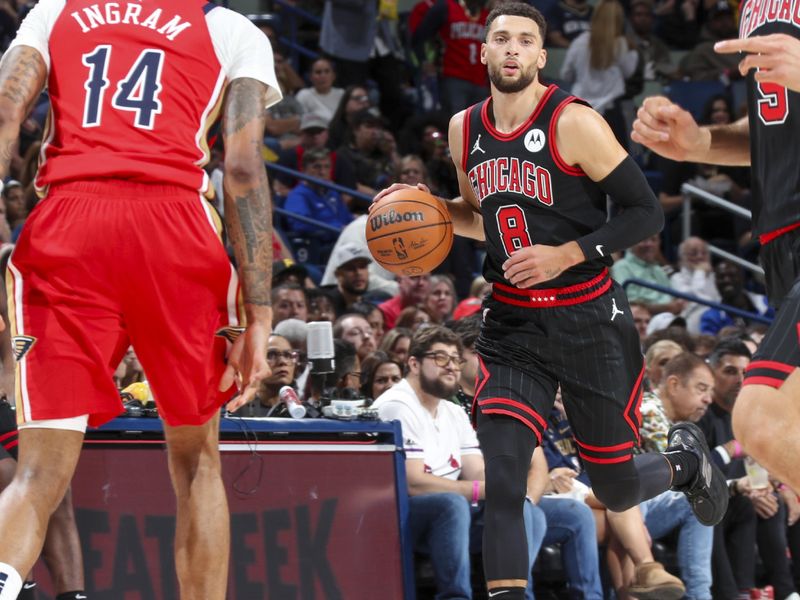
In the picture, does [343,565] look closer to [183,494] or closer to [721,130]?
[183,494]

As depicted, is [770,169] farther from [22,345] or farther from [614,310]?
[22,345]

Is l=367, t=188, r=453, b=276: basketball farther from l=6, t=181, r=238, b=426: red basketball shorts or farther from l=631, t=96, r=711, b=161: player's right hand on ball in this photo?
l=6, t=181, r=238, b=426: red basketball shorts

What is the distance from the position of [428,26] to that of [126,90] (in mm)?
11100

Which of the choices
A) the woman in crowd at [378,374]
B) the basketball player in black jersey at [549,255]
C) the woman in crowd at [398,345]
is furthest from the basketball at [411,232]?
the woman in crowd at [398,345]

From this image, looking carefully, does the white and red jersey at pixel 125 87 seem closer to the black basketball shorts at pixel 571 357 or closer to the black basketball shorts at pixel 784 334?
the black basketball shorts at pixel 571 357

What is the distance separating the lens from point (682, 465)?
6059mm

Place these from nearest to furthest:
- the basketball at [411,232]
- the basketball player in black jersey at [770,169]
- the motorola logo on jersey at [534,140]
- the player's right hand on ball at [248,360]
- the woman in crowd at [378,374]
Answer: the basketball player in black jersey at [770,169] → the player's right hand on ball at [248,360] → the motorola logo on jersey at [534,140] → the basketball at [411,232] → the woman in crowd at [378,374]

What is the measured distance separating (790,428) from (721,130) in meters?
1.25

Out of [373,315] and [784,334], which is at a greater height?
[373,315]

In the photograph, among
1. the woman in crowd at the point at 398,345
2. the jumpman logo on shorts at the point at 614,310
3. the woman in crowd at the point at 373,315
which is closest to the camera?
the jumpman logo on shorts at the point at 614,310

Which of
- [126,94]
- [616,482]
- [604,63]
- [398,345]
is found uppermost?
[604,63]

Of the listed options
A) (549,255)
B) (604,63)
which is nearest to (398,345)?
(549,255)

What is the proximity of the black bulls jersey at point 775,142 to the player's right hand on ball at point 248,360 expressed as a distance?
1641mm

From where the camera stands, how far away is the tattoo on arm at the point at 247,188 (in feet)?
14.0
